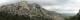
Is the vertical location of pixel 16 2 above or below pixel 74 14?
above

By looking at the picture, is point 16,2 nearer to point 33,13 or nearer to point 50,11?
point 33,13

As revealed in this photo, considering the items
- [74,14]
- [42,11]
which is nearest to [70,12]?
[74,14]

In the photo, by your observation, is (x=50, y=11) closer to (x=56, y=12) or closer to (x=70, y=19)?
(x=56, y=12)

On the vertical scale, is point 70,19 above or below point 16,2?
below

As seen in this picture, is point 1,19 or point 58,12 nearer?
point 1,19

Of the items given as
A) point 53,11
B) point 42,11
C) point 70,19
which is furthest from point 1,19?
point 70,19
